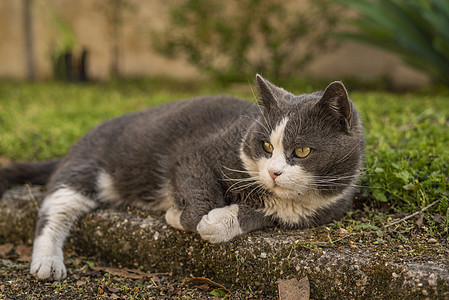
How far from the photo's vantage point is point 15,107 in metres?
5.29

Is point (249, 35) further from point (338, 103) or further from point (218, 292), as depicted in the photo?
point (218, 292)

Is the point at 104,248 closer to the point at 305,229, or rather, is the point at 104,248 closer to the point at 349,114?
the point at 305,229

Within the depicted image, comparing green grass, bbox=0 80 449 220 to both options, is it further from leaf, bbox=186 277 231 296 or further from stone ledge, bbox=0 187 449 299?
leaf, bbox=186 277 231 296

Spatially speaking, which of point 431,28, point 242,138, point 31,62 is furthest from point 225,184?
point 31,62

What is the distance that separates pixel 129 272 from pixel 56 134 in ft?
6.62

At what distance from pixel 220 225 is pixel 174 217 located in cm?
33

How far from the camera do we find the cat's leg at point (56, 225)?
2242 mm

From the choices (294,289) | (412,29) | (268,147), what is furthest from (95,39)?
(294,289)

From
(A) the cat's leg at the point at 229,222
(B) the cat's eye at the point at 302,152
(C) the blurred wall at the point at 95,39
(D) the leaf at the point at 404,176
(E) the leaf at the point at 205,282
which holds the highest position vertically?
(B) the cat's eye at the point at 302,152

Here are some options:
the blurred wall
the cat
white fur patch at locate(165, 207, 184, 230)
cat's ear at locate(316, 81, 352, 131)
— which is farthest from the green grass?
white fur patch at locate(165, 207, 184, 230)

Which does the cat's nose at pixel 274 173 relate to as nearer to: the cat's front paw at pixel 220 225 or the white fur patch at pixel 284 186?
the white fur patch at pixel 284 186

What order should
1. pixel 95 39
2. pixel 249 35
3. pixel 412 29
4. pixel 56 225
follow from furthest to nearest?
1. pixel 95 39
2. pixel 249 35
3. pixel 412 29
4. pixel 56 225

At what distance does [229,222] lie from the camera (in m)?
2.02

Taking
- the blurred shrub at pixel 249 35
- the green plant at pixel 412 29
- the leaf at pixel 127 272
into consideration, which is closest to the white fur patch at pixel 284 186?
the leaf at pixel 127 272
